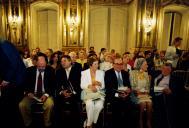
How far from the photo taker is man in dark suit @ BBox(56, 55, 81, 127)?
3.54 metres

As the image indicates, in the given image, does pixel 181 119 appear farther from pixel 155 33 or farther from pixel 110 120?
pixel 155 33

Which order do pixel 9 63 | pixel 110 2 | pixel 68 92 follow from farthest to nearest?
1. pixel 110 2
2. pixel 68 92
3. pixel 9 63

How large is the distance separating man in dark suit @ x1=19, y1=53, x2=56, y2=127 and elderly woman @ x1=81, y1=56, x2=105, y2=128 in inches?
24.8

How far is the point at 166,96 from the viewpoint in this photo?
3824 millimetres

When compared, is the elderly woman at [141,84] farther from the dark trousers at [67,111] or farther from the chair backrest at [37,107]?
the chair backrest at [37,107]

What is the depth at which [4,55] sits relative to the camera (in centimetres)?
175

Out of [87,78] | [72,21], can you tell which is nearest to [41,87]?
[87,78]

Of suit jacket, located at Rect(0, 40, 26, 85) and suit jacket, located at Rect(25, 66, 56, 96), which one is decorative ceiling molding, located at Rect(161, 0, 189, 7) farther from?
suit jacket, located at Rect(0, 40, 26, 85)

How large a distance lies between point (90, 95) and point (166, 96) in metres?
1.67

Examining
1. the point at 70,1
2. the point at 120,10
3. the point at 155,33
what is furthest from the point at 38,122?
the point at 120,10

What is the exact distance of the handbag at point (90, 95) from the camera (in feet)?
11.1

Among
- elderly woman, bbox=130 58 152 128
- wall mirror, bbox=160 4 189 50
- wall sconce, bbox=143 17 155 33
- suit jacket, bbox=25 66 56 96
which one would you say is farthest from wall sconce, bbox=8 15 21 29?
wall mirror, bbox=160 4 189 50

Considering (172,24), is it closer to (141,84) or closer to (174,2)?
(174,2)

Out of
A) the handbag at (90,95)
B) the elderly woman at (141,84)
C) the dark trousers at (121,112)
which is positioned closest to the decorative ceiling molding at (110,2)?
the elderly woman at (141,84)
